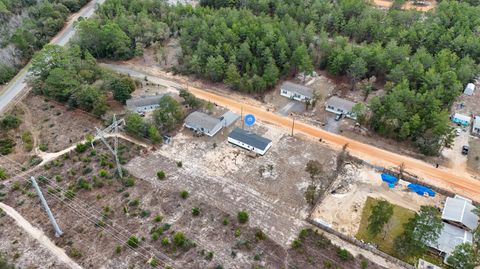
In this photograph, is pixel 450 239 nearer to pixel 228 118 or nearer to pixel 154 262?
pixel 154 262

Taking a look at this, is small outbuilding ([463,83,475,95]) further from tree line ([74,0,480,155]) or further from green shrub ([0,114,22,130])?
green shrub ([0,114,22,130])

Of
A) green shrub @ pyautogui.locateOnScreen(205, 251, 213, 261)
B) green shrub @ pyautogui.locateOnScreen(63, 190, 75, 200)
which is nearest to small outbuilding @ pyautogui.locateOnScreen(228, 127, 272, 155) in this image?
green shrub @ pyautogui.locateOnScreen(205, 251, 213, 261)

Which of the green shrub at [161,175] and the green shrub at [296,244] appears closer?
the green shrub at [296,244]

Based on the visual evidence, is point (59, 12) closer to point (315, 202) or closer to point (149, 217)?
point (149, 217)

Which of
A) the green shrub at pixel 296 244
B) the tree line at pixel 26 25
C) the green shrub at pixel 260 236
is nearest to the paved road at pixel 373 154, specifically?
the green shrub at pixel 296 244

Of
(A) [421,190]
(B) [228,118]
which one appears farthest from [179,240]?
(A) [421,190]

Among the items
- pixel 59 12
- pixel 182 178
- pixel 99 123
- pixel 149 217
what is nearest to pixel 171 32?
pixel 59 12

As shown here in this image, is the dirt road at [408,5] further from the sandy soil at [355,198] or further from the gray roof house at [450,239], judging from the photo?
the gray roof house at [450,239]
